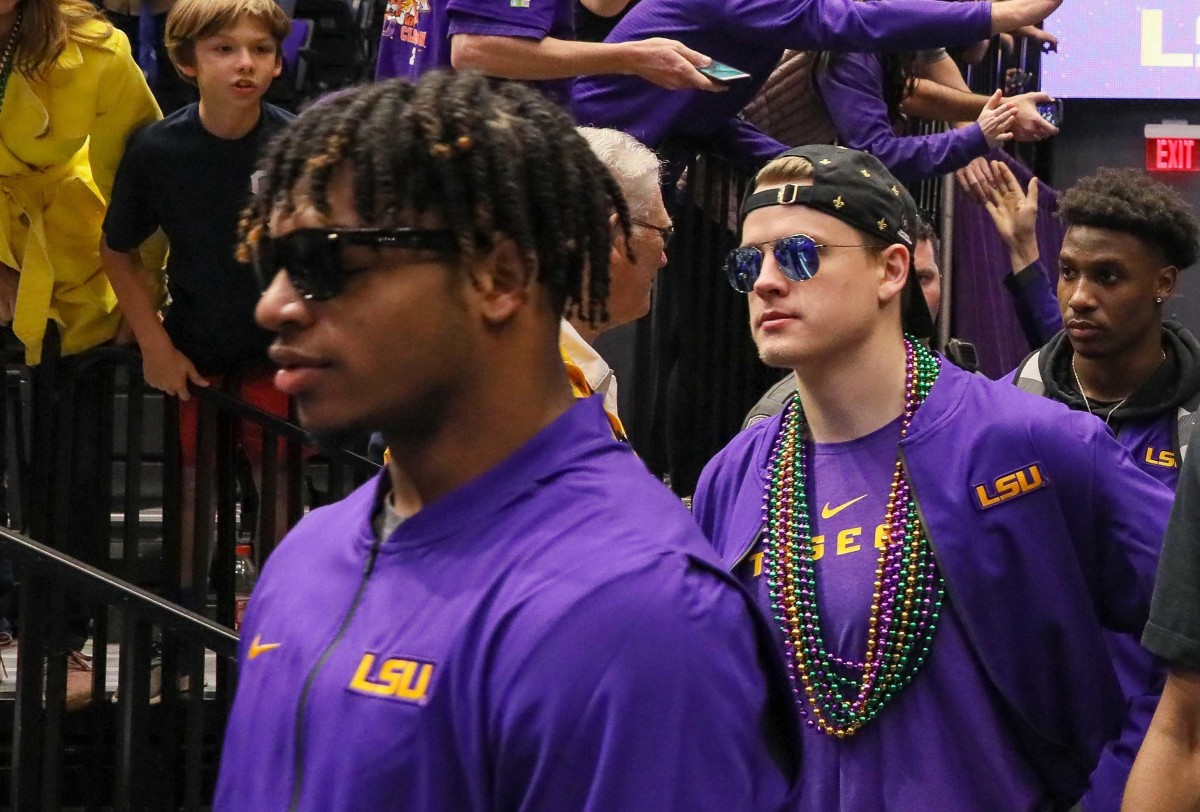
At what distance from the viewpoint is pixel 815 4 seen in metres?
5.23

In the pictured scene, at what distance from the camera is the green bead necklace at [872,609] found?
→ 2986 millimetres

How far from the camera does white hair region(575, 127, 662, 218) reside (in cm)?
363

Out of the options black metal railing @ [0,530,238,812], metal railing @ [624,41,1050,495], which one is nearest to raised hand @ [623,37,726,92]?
metal railing @ [624,41,1050,495]

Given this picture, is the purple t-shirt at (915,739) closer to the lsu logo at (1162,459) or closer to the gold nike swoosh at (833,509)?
the gold nike swoosh at (833,509)

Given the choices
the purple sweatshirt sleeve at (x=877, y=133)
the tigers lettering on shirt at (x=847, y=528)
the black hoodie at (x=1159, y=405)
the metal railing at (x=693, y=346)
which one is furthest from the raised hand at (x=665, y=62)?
the tigers lettering on shirt at (x=847, y=528)

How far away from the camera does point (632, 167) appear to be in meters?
3.66

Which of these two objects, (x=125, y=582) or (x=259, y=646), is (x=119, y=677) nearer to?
(x=125, y=582)

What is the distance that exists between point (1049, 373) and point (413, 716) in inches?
129

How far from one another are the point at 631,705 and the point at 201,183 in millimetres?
3856

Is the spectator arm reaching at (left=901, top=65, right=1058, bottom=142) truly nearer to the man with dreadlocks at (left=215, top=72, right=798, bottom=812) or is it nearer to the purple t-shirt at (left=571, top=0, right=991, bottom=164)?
the purple t-shirt at (left=571, top=0, right=991, bottom=164)

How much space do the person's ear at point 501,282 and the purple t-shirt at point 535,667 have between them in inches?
5.3

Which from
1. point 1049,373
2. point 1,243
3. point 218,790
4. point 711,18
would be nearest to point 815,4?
point 711,18

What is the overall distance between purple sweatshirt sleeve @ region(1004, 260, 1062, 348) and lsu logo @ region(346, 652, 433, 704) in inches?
177

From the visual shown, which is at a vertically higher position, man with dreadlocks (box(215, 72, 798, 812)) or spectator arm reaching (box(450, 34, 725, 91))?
spectator arm reaching (box(450, 34, 725, 91))
